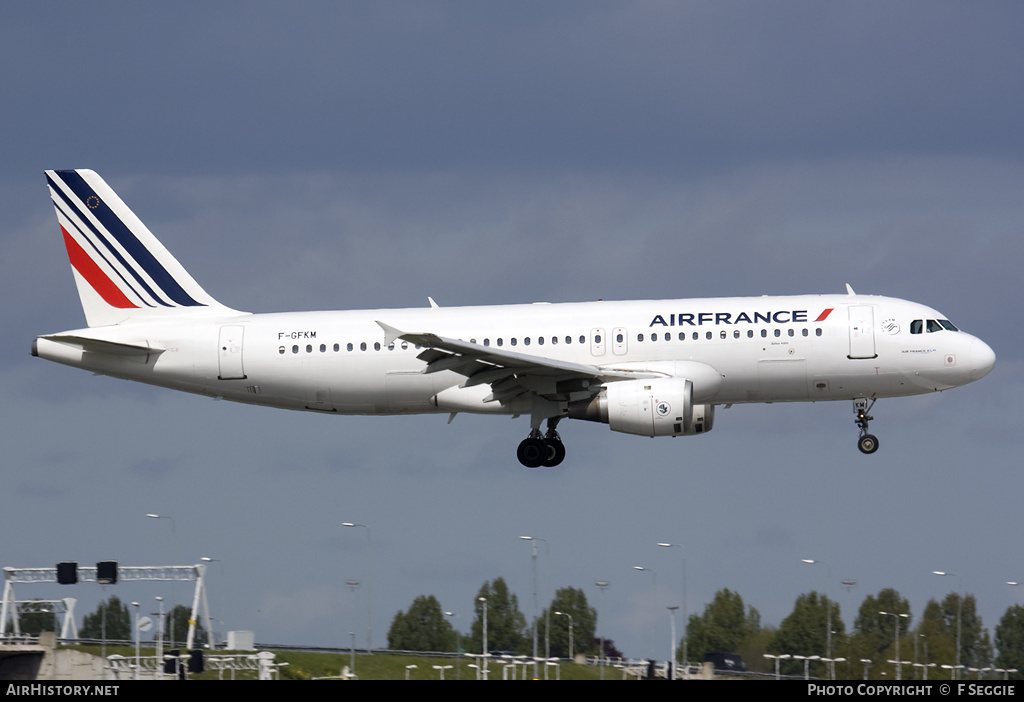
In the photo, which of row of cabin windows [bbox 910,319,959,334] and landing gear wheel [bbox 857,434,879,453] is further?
landing gear wheel [bbox 857,434,879,453]

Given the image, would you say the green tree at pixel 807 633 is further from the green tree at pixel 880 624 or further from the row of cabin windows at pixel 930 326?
the row of cabin windows at pixel 930 326

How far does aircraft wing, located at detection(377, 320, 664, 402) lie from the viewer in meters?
41.4

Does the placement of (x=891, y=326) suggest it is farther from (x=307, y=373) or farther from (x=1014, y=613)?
(x=1014, y=613)

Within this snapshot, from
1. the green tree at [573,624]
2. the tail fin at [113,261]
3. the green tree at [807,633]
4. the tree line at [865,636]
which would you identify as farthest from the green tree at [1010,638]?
the tail fin at [113,261]

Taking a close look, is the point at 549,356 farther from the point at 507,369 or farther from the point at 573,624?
the point at 573,624

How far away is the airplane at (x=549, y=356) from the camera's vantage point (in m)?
43.2

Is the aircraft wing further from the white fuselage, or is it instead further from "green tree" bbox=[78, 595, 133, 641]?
"green tree" bbox=[78, 595, 133, 641]

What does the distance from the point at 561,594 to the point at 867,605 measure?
106 ft

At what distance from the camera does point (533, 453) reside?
150 feet

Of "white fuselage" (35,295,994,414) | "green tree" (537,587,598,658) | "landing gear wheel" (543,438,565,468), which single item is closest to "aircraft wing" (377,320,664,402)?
"white fuselage" (35,295,994,414)

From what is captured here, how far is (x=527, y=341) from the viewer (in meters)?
44.9

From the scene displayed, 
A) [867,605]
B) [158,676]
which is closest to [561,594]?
[867,605]

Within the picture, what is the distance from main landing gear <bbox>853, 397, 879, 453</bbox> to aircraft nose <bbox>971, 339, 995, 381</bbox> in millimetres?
3498

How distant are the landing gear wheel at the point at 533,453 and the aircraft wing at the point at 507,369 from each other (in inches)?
73.0
